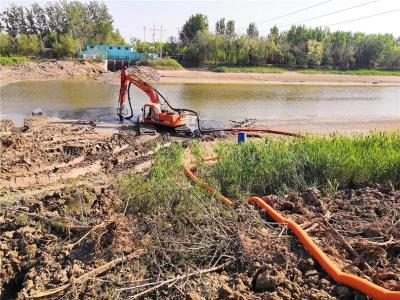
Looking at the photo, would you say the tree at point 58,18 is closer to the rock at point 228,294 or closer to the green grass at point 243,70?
the green grass at point 243,70

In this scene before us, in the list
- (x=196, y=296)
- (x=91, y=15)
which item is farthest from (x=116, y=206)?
(x=91, y=15)

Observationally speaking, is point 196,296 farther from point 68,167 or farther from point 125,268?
point 68,167

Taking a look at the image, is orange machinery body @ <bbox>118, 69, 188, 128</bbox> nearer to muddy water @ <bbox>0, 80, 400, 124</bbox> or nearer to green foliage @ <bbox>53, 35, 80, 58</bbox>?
muddy water @ <bbox>0, 80, 400, 124</bbox>

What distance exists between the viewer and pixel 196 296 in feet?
11.9

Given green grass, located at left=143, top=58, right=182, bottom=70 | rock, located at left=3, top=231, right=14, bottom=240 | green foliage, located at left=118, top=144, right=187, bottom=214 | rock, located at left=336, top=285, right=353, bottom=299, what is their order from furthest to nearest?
green grass, located at left=143, top=58, right=182, bottom=70 → green foliage, located at left=118, top=144, right=187, bottom=214 → rock, located at left=3, top=231, right=14, bottom=240 → rock, located at left=336, top=285, right=353, bottom=299

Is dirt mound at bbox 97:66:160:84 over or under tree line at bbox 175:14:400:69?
under

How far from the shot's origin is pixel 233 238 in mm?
4492

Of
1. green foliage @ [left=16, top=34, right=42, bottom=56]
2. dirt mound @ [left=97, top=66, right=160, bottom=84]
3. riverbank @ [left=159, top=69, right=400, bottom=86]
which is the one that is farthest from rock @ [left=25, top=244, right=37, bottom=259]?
green foliage @ [left=16, top=34, right=42, bottom=56]

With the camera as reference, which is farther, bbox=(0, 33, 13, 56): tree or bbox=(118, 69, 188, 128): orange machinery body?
bbox=(0, 33, 13, 56): tree

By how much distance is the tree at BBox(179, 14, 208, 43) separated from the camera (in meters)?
66.4

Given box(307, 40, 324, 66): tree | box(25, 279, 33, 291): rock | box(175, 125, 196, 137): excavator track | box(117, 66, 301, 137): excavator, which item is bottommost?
box(25, 279, 33, 291): rock

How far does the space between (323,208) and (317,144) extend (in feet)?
8.35

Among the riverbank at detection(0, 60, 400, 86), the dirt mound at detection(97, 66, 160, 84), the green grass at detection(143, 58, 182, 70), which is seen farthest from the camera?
the green grass at detection(143, 58, 182, 70)

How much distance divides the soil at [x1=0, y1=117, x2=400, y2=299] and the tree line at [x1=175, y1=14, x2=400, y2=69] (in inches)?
2100
